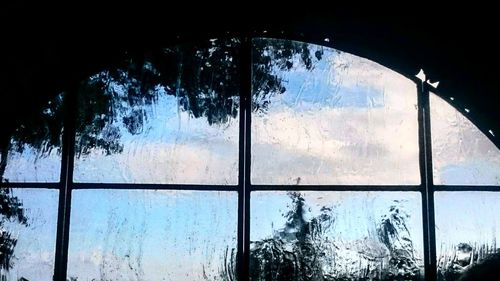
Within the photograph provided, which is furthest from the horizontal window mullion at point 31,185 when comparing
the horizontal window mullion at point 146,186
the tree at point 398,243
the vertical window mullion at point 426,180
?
the vertical window mullion at point 426,180

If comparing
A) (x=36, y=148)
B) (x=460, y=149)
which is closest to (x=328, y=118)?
(x=460, y=149)

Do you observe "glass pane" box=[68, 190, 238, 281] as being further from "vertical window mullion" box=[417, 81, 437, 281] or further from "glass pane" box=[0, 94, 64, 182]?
"vertical window mullion" box=[417, 81, 437, 281]

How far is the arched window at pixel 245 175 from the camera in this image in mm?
4793

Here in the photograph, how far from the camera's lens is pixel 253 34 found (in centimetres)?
508

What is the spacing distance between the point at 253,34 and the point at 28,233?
2233 millimetres

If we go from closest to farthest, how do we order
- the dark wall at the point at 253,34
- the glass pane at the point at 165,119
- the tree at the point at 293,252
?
the dark wall at the point at 253,34 → the tree at the point at 293,252 → the glass pane at the point at 165,119

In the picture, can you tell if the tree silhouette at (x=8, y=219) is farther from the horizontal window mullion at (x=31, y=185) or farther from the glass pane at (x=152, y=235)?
the glass pane at (x=152, y=235)

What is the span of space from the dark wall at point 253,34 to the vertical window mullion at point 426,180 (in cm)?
17

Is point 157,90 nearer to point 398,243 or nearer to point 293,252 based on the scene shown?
point 293,252

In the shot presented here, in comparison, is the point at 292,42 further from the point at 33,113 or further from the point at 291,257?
the point at 33,113

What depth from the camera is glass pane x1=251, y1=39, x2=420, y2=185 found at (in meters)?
4.92

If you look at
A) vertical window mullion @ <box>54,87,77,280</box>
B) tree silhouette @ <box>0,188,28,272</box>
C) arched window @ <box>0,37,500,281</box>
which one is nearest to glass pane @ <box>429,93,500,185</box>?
arched window @ <box>0,37,500,281</box>

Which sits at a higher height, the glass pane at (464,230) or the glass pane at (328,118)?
the glass pane at (328,118)

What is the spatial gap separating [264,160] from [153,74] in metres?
1.09
